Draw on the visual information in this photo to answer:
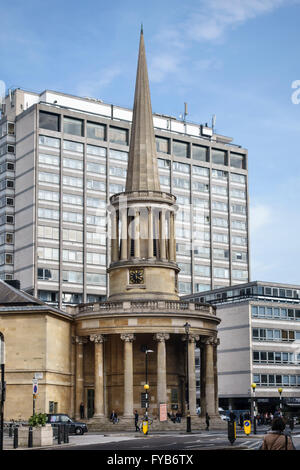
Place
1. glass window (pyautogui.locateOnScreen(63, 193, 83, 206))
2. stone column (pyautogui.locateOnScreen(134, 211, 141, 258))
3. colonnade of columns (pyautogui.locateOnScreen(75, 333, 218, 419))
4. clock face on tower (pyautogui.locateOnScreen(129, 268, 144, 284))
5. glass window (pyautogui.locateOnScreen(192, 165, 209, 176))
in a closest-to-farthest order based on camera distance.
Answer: colonnade of columns (pyautogui.locateOnScreen(75, 333, 218, 419))
clock face on tower (pyautogui.locateOnScreen(129, 268, 144, 284))
stone column (pyautogui.locateOnScreen(134, 211, 141, 258))
glass window (pyautogui.locateOnScreen(63, 193, 83, 206))
glass window (pyautogui.locateOnScreen(192, 165, 209, 176))

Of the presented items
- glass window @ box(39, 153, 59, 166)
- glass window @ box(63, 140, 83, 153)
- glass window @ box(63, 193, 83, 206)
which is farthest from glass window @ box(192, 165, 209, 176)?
glass window @ box(39, 153, 59, 166)

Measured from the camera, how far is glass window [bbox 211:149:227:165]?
15538 centimetres

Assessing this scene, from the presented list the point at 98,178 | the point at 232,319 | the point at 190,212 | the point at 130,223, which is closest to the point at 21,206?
the point at 98,178

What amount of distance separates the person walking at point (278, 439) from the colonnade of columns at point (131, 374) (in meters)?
52.1

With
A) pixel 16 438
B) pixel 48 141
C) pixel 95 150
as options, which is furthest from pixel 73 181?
pixel 16 438

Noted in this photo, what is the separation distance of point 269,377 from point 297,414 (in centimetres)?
692

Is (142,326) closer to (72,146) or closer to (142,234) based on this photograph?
(142,234)

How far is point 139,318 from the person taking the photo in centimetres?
6981

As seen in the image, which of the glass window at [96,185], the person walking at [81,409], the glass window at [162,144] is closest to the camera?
the person walking at [81,409]

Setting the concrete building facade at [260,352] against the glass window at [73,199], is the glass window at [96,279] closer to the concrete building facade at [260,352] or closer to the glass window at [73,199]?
the glass window at [73,199]

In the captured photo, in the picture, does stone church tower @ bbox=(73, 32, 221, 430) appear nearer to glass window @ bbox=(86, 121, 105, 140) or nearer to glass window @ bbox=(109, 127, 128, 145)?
glass window @ bbox=(86, 121, 105, 140)

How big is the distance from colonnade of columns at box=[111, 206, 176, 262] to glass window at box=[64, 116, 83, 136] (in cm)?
6244

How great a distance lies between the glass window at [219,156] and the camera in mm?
155375

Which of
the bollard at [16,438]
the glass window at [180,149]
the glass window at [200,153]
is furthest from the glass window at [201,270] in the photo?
the bollard at [16,438]
